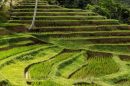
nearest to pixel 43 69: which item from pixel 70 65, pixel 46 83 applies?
pixel 70 65

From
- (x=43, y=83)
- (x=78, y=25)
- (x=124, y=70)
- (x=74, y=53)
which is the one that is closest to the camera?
(x=43, y=83)

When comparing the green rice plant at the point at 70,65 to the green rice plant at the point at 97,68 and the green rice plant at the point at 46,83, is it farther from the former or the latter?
the green rice plant at the point at 46,83

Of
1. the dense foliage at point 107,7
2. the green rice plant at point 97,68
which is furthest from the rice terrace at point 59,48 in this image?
the dense foliage at point 107,7

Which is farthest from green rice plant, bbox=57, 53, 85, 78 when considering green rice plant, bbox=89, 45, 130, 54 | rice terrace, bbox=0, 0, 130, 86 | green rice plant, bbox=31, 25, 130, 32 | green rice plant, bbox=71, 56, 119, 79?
green rice plant, bbox=31, 25, 130, 32

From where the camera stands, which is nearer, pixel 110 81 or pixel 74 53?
pixel 110 81

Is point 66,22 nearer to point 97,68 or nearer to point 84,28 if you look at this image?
point 84,28

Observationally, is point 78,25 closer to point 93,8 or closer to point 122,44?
point 122,44

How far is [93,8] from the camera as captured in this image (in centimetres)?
3866

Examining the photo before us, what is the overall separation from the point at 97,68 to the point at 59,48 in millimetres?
4525

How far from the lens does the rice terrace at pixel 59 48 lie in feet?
56.9

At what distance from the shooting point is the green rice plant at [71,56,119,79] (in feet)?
64.1

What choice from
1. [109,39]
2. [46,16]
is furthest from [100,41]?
[46,16]

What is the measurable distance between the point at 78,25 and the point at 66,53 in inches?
248

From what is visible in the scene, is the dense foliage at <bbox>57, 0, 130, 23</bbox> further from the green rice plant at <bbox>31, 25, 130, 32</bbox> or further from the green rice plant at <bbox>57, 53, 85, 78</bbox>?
the green rice plant at <bbox>57, 53, 85, 78</bbox>
